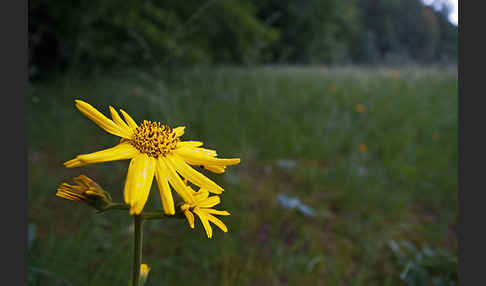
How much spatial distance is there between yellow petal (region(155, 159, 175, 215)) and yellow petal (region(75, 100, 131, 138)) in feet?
0.44

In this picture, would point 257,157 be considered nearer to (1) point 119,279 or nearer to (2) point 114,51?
(1) point 119,279

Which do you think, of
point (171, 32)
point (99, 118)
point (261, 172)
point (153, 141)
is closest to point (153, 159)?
point (153, 141)

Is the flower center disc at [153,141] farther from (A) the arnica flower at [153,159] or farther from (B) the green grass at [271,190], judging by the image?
(B) the green grass at [271,190]

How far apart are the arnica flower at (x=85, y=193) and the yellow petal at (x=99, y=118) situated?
131 mm

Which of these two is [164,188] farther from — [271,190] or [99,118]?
[271,190]

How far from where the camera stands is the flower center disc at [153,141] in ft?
2.30

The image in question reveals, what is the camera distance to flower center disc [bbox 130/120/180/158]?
2.30 ft

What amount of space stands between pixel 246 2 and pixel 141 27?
13.0ft

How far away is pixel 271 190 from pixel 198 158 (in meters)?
1.73

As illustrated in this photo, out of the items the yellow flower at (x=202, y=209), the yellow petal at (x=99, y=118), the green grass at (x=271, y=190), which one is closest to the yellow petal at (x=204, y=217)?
the yellow flower at (x=202, y=209)

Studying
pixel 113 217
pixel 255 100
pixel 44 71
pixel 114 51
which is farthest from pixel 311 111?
pixel 44 71

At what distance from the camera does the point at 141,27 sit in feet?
17.1

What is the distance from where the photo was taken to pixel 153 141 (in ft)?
2.30

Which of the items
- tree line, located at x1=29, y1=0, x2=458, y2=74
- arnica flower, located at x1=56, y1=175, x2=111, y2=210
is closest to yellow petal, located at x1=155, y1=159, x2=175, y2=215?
arnica flower, located at x1=56, y1=175, x2=111, y2=210
